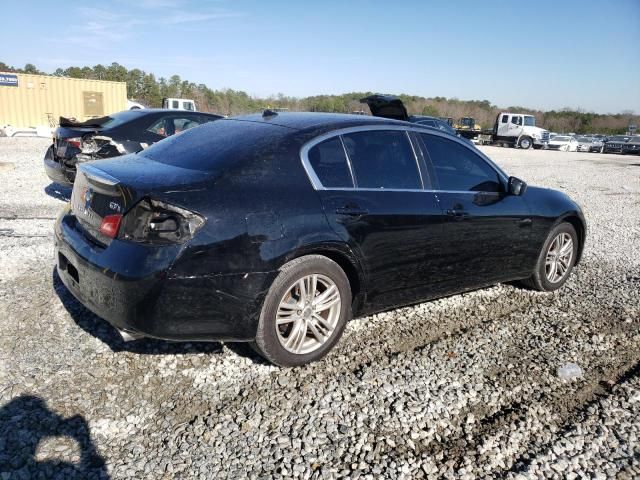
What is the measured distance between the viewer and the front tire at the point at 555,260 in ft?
15.6

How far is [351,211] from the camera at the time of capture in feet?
10.5

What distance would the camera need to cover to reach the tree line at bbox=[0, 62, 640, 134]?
56.0 m

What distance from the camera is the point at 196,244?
2615 millimetres

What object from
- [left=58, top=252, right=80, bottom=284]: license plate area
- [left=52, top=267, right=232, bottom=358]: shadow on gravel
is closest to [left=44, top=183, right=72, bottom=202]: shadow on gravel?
[left=52, top=267, right=232, bottom=358]: shadow on gravel

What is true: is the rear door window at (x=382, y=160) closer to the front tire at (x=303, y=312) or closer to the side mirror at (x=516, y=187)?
the front tire at (x=303, y=312)

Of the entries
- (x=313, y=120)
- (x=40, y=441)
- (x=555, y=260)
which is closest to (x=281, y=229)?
(x=313, y=120)

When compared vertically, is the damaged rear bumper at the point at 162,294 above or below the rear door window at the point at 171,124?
below

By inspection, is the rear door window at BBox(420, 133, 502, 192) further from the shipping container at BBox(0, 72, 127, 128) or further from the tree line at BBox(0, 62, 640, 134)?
the tree line at BBox(0, 62, 640, 134)

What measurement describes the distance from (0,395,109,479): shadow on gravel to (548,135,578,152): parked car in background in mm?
40188

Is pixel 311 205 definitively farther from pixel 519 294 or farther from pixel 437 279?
pixel 519 294

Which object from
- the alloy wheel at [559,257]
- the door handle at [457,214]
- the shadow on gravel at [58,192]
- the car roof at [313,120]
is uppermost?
the car roof at [313,120]

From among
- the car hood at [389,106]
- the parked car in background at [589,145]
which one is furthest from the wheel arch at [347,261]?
the parked car in background at [589,145]

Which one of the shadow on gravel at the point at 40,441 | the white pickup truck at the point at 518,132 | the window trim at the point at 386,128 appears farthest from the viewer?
the white pickup truck at the point at 518,132

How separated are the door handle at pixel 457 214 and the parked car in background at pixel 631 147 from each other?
39.3 m
